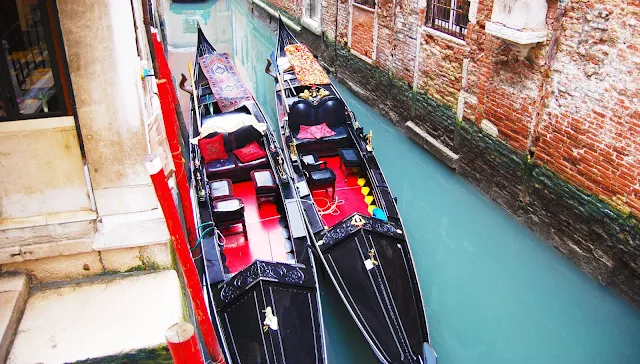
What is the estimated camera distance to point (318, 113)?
577 cm

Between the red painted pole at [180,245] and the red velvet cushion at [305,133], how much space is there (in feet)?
9.42

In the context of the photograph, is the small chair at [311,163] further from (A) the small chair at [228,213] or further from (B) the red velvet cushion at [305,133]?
(A) the small chair at [228,213]

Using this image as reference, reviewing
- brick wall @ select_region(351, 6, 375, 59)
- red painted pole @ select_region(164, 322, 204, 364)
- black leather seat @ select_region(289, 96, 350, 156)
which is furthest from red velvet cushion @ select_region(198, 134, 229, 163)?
brick wall @ select_region(351, 6, 375, 59)

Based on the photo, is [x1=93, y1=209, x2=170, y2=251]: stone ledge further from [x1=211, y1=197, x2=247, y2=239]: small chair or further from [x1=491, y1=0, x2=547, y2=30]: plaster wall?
[x1=491, y1=0, x2=547, y2=30]: plaster wall

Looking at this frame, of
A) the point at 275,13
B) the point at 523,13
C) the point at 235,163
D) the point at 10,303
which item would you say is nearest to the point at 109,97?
the point at 10,303

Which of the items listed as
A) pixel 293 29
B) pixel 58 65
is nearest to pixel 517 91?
pixel 58 65

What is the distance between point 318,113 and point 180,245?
3572 mm

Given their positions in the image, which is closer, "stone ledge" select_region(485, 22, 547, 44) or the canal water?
the canal water

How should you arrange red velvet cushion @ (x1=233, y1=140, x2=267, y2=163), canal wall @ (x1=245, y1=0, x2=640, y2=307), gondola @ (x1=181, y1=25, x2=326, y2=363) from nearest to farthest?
gondola @ (x1=181, y1=25, x2=326, y2=363) < canal wall @ (x1=245, y1=0, x2=640, y2=307) < red velvet cushion @ (x1=233, y1=140, x2=267, y2=163)

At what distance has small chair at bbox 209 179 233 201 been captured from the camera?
4348 millimetres

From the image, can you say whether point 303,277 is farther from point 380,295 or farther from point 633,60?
point 633,60

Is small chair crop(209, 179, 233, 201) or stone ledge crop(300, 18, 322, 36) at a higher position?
stone ledge crop(300, 18, 322, 36)

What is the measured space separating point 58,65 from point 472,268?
383cm

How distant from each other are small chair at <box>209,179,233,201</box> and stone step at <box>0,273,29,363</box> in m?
2.21
